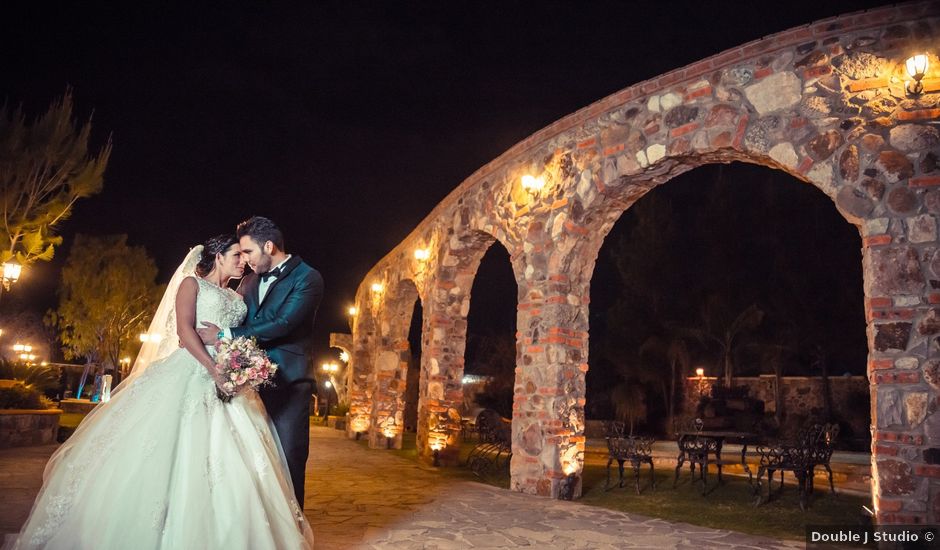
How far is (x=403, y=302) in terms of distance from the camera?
1352cm

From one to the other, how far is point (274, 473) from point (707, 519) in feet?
15.9

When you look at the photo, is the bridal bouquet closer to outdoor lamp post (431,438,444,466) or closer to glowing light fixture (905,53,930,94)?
glowing light fixture (905,53,930,94)

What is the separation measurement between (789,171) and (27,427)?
443 inches

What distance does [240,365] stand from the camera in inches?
119

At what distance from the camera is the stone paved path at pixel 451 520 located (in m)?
4.50

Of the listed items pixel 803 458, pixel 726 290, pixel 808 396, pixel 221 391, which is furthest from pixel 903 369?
pixel 726 290

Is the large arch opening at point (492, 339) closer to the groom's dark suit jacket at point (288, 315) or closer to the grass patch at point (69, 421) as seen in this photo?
the grass patch at point (69, 421)

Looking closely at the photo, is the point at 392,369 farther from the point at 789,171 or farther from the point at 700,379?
the point at 700,379

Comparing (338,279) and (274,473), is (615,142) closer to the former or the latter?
(274,473)

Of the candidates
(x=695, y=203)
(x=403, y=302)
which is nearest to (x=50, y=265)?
(x=403, y=302)

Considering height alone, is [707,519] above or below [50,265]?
below

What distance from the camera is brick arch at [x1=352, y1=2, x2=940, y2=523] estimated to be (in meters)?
4.79

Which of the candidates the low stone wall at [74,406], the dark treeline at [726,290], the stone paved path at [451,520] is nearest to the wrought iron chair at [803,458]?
the stone paved path at [451,520]

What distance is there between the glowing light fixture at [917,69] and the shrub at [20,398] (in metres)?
12.8
